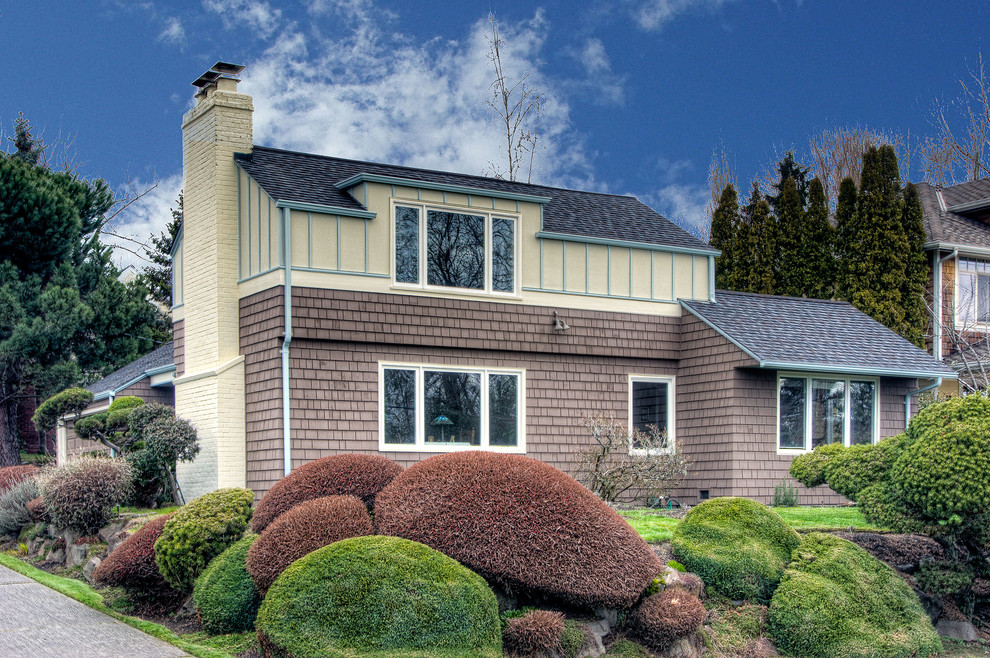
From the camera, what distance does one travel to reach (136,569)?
33.2ft

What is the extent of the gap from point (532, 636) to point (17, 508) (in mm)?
9112

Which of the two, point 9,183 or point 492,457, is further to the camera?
point 9,183

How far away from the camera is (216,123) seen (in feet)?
53.3

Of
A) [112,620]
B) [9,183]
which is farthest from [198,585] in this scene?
[9,183]

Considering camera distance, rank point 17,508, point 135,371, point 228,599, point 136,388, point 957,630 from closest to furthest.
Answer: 1. point 228,599
2. point 957,630
3. point 17,508
4. point 136,388
5. point 135,371

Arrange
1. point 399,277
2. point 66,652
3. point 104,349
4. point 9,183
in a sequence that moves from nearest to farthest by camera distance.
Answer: point 66,652 < point 399,277 < point 9,183 < point 104,349

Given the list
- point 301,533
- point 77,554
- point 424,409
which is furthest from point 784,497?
point 77,554

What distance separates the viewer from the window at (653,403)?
17.9 meters

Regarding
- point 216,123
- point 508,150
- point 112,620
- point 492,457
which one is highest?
point 508,150

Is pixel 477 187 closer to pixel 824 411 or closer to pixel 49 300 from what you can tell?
pixel 824 411

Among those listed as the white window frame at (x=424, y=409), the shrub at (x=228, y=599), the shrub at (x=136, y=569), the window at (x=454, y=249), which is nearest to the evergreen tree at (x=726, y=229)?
the window at (x=454, y=249)

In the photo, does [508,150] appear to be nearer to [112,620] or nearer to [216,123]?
[216,123]

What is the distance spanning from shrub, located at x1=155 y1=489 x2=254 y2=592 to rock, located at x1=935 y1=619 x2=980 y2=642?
25.5 ft

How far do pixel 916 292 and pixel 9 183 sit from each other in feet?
69.9
